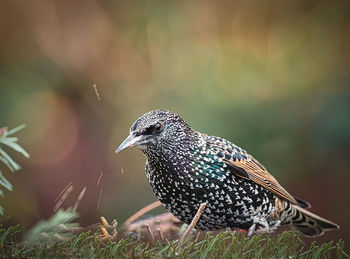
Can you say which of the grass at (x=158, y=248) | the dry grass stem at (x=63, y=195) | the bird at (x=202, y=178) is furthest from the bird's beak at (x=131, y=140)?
the dry grass stem at (x=63, y=195)

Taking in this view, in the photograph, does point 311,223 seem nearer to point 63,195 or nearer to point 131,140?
point 131,140

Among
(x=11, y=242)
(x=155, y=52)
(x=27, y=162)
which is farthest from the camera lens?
(x=155, y=52)

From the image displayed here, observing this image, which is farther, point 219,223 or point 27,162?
point 27,162

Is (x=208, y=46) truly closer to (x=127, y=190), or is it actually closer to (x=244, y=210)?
(x=127, y=190)

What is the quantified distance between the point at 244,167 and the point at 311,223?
474 mm

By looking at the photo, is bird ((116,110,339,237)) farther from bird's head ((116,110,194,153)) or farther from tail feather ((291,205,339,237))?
tail feather ((291,205,339,237))

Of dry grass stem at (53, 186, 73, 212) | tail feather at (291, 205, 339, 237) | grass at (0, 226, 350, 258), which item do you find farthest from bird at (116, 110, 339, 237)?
dry grass stem at (53, 186, 73, 212)

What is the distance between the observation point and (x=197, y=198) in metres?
1.61

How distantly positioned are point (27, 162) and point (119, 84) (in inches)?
24.8

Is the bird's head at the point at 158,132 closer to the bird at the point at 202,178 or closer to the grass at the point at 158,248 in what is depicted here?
the bird at the point at 202,178

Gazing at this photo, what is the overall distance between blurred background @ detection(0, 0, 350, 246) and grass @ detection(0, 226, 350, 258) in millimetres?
890

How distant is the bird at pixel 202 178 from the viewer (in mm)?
1605

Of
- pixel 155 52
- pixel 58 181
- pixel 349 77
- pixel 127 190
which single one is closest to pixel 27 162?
pixel 58 181

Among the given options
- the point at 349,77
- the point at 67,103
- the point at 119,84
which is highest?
the point at 349,77
